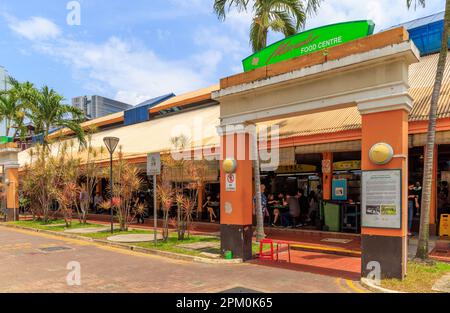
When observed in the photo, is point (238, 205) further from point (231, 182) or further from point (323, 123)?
point (323, 123)

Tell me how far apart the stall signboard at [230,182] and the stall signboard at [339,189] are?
5923 millimetres

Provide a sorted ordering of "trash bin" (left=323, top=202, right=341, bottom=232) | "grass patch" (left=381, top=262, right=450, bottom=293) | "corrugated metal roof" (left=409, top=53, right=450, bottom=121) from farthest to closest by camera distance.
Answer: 1. "trash bin" (left=323, top=202, right=341, bottom=232)
2. "corrugated metal roof" (left=409, top=53, right=450, bottom=121)
3. "grass patch" (left=381, top=262, right=450, bottom=293)

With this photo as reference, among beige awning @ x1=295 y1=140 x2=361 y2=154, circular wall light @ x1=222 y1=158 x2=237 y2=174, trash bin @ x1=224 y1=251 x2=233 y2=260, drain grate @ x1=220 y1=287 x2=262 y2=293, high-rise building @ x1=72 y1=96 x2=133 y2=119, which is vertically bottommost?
trash bin @ x1=224 y1=251 x2=233 y2=260

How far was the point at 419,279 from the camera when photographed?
718 centimetres

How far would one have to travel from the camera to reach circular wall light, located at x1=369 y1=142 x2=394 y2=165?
23.6 ft

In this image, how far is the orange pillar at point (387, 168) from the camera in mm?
7145

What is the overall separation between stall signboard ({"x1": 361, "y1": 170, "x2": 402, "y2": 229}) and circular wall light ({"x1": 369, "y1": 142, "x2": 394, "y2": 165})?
228 mm

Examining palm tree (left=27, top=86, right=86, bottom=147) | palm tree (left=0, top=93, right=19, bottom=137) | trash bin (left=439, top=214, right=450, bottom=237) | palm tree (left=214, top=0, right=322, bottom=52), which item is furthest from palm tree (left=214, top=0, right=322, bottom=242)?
palm tree (left=0, top=93, right=19, bottom=137)

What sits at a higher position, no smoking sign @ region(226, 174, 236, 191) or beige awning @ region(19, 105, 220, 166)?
beige awning @ region(19, 105, 220, 166)

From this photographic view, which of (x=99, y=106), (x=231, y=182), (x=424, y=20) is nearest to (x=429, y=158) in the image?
(x=231, y=182)

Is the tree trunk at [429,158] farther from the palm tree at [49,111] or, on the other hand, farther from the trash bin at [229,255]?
the palm tree at [49,111]

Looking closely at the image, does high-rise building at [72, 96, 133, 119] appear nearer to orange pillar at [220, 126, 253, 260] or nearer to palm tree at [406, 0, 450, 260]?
orange pillar at [220, 126, 253, 260]

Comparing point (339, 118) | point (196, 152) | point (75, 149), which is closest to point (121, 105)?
point (75, 149)
